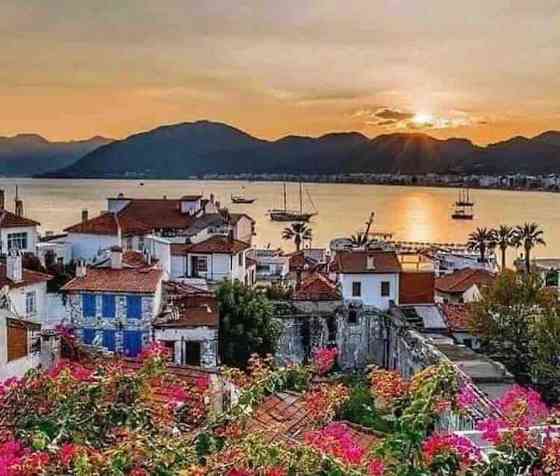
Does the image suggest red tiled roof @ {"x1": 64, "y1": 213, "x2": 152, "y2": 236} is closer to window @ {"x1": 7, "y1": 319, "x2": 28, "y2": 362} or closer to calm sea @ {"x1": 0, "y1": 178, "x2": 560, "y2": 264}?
window @ {"x1": 7, "y1": 319, "x2": 28, "y2": 362}

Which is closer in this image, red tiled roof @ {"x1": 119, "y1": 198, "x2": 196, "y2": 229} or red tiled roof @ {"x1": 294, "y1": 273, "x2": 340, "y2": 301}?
red tiled roof @ {"x1": 294, "y1": 273, "x2": 340, "y2": 301}

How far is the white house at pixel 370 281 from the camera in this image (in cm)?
2825

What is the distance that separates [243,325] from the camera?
23469 millimetres

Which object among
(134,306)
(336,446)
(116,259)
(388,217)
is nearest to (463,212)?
(388,217)

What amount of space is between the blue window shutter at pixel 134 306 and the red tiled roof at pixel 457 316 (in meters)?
10.6

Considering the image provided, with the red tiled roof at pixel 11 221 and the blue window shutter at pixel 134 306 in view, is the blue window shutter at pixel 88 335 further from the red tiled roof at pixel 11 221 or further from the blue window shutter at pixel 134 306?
the red tiled roof at pixel 11 221

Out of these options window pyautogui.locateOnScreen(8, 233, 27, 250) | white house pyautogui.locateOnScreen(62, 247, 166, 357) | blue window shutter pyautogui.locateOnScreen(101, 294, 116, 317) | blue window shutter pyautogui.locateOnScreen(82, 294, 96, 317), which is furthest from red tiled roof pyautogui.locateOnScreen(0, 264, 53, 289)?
window pyautogui.locateOnScreen(8, 233, 27, 250)

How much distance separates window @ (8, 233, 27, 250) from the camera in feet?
89.8

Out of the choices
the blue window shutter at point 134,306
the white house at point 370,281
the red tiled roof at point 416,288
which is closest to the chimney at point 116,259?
the blue window shutter at point 134,306

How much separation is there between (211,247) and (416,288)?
7470mm

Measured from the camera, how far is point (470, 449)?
22.0ft

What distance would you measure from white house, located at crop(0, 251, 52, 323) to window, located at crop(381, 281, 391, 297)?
11544mm

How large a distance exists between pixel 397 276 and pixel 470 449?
22.1 meters

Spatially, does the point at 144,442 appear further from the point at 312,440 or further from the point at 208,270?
the point at 208,270
